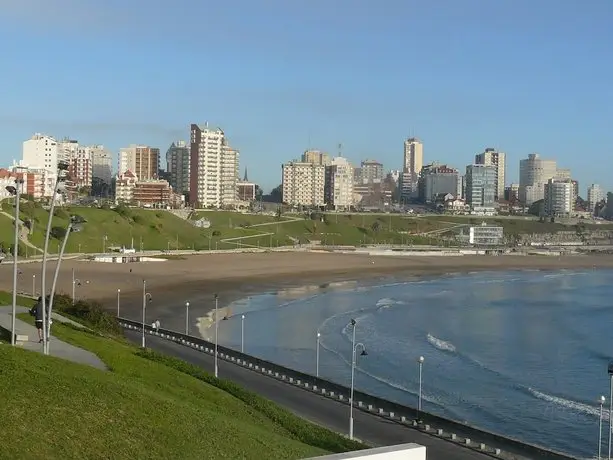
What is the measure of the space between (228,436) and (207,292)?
165 ft

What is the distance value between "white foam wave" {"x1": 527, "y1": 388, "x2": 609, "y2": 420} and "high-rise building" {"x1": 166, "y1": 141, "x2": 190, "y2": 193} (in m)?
149

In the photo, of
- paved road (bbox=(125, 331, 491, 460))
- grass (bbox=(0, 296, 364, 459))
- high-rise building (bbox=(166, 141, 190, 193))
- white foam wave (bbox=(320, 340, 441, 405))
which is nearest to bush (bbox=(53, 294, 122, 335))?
paved road (bbox=(125, 331, 491, 460))

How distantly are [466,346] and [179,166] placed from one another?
151412mm

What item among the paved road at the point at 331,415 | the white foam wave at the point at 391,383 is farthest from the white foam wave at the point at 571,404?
the paved road at the point at 331,415

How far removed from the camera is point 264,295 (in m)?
61.7

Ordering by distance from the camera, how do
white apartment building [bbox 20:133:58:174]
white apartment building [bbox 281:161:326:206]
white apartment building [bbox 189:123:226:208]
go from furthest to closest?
white apartment building [bbox 281:161:326:206]
white apartment building [bbox 189:123:226:208]
white apartment building [bbox 20:133:58:174]

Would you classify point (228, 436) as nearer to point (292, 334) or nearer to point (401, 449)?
point (401, 449)

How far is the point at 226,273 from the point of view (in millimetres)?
76625

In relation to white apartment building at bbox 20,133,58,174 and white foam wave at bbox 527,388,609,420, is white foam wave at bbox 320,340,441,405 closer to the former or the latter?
white foam wave at bbox 527,388,609,420

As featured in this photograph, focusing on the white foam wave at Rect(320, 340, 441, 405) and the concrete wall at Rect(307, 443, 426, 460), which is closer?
the concrete wall at Rect(307, 443, 426, 460)

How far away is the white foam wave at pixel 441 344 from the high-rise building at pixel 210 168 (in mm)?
112182

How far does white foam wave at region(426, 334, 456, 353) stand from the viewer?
37509 mm

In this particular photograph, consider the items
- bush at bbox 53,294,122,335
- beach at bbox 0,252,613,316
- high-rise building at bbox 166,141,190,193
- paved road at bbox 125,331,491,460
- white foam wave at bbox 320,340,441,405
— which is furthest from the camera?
high-rise building at bbox 166,141,190,193

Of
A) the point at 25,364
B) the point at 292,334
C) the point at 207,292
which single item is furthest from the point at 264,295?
the point at 25,364
